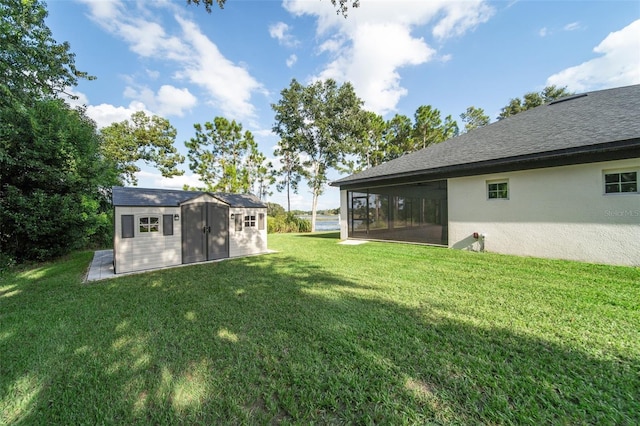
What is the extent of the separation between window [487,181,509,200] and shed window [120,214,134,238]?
33.8ft

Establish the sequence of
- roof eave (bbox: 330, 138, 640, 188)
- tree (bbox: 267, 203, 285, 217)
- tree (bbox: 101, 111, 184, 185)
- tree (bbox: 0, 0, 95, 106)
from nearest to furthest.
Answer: roof eave (bbox: 330, 138, 640, 188)
tree (bbox: 0, 0, 95, 106)
tree (bbox: 101, 111, 184, 185)
tree (bbox: 267, 203, 285, 217)

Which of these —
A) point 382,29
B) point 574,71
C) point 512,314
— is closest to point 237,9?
point 382,29

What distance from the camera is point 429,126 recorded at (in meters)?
21.0

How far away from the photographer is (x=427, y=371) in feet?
6.65

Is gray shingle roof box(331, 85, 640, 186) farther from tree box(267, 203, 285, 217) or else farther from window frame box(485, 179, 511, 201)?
tree box(267, 203, 285, 217)

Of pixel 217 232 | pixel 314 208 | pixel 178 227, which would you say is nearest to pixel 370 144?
pixel 314 208

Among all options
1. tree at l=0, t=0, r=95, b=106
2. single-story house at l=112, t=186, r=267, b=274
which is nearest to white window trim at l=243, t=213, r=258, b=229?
single-story house at l=112, t=186, r=267, b=274

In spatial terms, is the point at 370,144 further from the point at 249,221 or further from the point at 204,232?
the point at 204,232

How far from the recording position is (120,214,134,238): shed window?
570 cm

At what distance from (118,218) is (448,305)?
24.2 ft

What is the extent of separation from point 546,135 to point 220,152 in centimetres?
2158

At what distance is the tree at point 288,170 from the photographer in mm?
21109

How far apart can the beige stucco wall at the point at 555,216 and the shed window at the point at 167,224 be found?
29.5ft

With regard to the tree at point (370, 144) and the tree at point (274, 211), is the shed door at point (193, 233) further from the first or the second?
the tree at point (370, 144)
